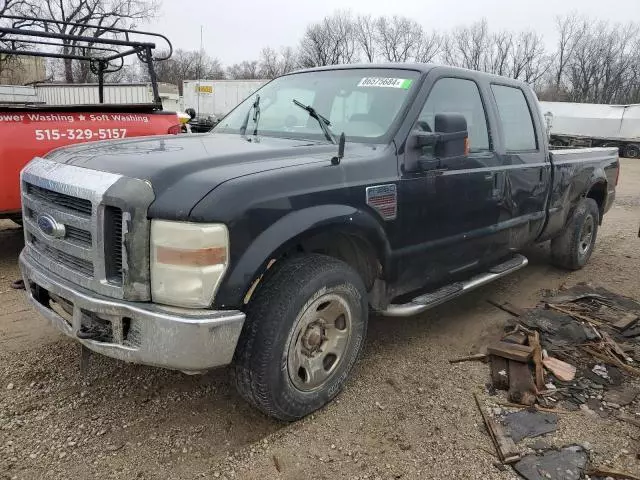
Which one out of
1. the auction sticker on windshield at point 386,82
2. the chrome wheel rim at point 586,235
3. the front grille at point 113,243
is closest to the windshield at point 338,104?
the auction sticker on windshield at point 386,82

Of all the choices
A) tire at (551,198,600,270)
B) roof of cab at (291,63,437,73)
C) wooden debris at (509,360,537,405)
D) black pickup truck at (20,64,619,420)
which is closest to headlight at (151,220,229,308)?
black pickup truck at (20,64,619,420)

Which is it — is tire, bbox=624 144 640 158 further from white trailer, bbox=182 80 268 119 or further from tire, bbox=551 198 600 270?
tire, bbox=551 198 600 270

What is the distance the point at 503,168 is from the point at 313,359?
2.18m

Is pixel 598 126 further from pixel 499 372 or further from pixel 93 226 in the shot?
pixel 93 226

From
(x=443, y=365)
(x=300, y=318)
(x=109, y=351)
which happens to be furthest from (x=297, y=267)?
(x=443, y=365)

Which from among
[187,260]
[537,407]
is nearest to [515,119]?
[537,407]

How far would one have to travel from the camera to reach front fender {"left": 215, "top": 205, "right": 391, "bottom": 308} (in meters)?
2.38

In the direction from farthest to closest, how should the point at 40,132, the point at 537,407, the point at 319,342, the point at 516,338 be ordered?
the point at 40,132 → the point at 516,338 → the point at 537,407 → the point at 319,342

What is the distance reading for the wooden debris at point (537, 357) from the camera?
331 centimetres

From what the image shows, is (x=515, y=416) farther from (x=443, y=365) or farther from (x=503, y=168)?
(x=503, y=168)

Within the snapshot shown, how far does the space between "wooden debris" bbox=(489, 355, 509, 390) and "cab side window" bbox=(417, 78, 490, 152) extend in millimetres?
1452

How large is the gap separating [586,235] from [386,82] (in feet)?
11.8

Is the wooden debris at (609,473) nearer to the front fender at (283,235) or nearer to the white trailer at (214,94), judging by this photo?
the front fender at (283,235)

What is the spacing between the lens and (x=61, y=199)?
105 inches
